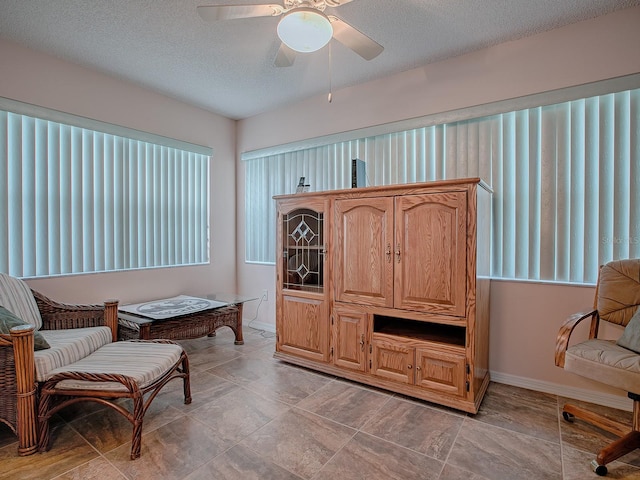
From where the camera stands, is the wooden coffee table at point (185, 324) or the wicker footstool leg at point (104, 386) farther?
the wooden coffee table at point (185, 324)

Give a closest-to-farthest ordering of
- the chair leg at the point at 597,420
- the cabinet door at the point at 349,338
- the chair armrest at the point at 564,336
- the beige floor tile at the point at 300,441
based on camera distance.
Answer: the beige floor tile at the point at 300,441, the chair leg at the point at 597,420, the chair armrest at the point at 564,336, the cabinet door at the point at 349,338

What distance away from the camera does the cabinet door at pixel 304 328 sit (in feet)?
9.37

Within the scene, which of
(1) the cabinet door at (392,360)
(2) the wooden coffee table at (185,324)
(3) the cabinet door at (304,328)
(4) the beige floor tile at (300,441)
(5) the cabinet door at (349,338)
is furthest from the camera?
(3) the cabinet door at (304,328)

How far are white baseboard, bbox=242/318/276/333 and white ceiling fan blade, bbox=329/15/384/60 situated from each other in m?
3.04

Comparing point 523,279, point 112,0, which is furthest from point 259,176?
point 523,279

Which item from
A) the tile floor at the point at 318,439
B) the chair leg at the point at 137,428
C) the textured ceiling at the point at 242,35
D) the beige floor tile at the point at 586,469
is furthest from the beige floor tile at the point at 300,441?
the textured ceiling at the point at 242,35

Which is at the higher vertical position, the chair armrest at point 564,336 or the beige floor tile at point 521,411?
the chair armrest at point 564,336

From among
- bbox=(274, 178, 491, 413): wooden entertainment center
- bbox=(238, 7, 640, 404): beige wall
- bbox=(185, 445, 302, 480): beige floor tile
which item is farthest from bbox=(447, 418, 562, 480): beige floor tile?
bbox=(185, 445, 302, 480): beige floor tile

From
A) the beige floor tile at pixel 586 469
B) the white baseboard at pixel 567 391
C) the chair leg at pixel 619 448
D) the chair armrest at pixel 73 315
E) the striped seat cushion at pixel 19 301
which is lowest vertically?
the beige floor tile at pixel 586 469

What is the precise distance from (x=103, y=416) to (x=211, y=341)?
154cm

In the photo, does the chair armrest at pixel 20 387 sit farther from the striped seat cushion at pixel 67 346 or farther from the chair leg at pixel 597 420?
the chair leg at pixel 597 420

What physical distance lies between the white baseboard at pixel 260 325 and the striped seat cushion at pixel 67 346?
6.16 ft

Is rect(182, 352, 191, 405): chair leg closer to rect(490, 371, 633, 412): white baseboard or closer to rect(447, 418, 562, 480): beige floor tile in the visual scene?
rect(447, 418, 562, 480): beige floor tile

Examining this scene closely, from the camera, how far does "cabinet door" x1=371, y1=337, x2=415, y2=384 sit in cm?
243
